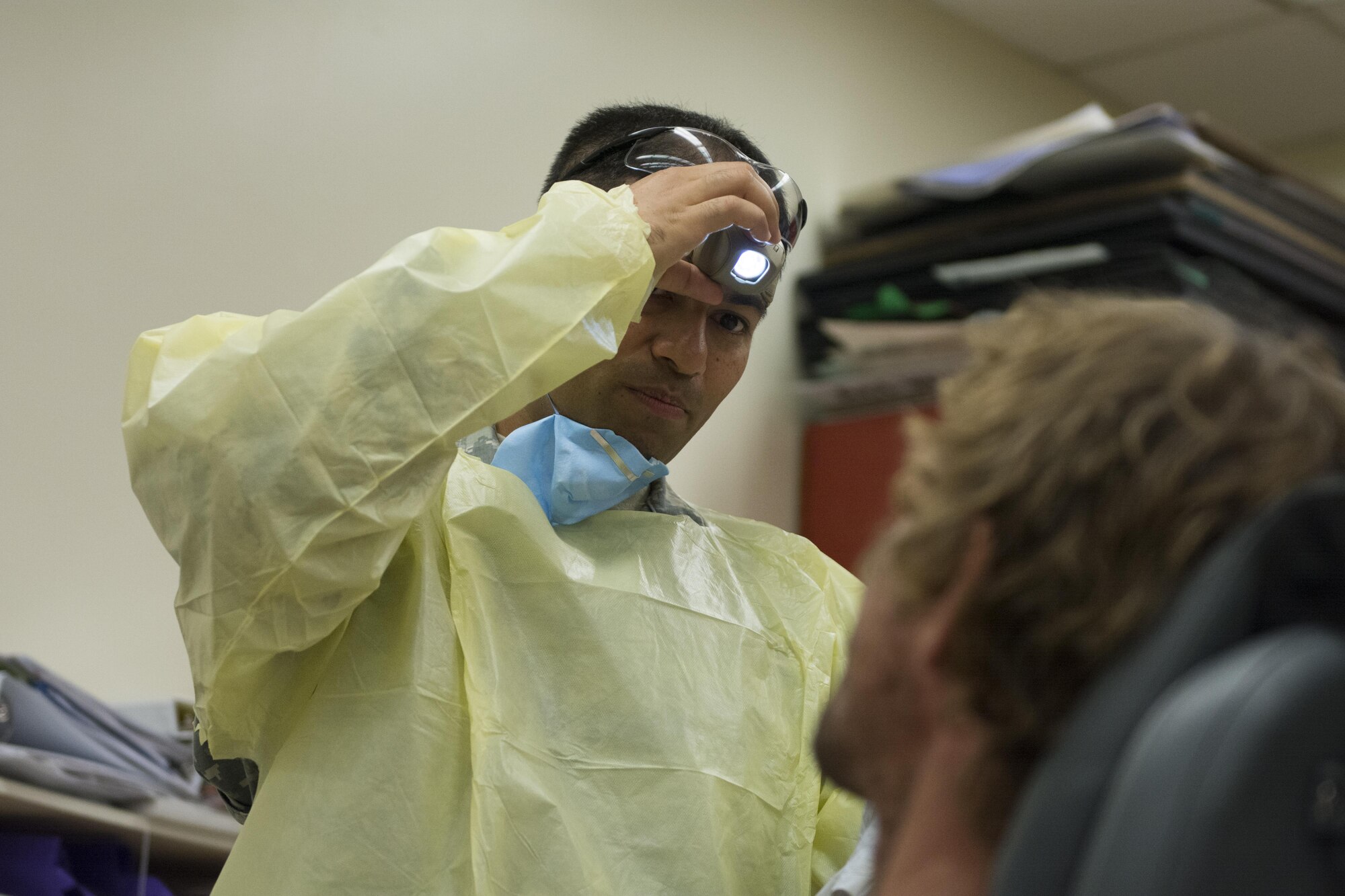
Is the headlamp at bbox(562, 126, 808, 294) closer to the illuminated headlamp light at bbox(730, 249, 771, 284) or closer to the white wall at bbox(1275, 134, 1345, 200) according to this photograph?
the illuminated headlamp light at bbox(730, 249, 771, 284)

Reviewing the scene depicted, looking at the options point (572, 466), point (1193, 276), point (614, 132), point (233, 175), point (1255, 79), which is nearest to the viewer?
point (572, 466)

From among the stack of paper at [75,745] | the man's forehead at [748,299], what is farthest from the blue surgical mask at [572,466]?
the stack of paper at [75,745]

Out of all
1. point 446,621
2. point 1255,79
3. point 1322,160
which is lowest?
point 446,621

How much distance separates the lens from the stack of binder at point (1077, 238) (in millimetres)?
2277

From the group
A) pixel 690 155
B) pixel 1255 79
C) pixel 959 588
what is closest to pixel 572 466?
pixel 690 155

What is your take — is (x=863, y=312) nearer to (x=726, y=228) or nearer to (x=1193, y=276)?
(x=1193, y=276)

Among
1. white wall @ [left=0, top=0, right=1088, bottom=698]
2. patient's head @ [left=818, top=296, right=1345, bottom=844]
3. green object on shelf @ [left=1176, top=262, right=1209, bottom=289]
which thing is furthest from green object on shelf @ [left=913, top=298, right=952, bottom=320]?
patient's head @ [left=818, top=296, right=1345, bottom=844]

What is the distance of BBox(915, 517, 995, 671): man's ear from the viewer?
60cm

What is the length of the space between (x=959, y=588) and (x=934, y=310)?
1.85 m

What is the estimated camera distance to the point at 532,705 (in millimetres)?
1062

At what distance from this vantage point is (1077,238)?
7.68 ft

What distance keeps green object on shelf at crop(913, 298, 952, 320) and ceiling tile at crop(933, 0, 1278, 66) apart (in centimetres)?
70

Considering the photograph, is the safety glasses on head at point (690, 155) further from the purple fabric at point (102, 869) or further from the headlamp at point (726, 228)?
the purple fabric at point (102, 869)

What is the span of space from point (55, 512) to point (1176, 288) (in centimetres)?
159
